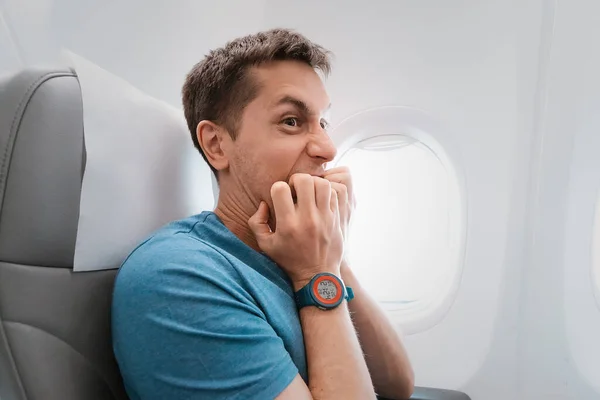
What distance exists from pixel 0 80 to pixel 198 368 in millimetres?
678

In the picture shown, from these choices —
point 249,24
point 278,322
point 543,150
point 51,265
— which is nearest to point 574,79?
point 543,150

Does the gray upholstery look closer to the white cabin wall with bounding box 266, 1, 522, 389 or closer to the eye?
the eye

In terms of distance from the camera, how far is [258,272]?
1016 mm

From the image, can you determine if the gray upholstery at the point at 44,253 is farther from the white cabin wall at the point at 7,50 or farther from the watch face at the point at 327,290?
the white cabin wall at the point at 7,50

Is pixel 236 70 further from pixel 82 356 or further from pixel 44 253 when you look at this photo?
pixel 82 356

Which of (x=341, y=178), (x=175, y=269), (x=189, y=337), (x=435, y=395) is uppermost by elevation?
(x=341, y=178)

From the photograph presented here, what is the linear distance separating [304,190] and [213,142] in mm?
350

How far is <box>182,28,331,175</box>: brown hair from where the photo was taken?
3.77ft

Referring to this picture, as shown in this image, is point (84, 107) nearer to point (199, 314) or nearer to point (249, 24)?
point (199, 314)

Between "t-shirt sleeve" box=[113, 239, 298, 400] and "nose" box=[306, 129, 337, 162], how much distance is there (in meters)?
0.45

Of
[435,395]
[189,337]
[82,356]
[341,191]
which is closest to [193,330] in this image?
[189,337]

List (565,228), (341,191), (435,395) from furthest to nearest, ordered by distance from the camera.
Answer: (565,228), (435,395), (341,191)

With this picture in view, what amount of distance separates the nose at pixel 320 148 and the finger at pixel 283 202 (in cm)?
17

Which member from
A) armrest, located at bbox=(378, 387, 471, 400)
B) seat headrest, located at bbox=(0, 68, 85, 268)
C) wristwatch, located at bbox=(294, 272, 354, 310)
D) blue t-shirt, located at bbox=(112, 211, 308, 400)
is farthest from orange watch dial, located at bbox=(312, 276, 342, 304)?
armrest, located at bbox=(378, 387, 471, 400)
